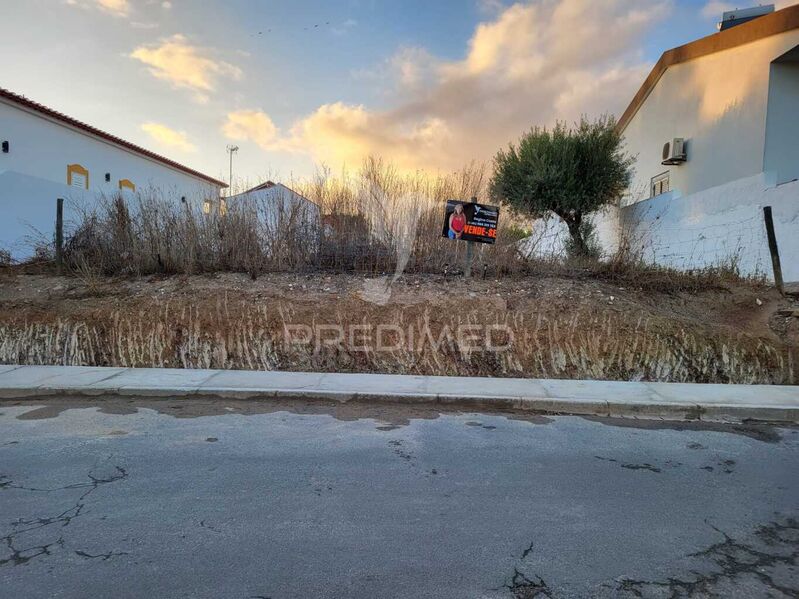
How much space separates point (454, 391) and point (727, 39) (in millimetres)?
11964

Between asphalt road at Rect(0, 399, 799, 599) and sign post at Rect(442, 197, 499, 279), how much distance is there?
4493mm

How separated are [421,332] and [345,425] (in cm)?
339

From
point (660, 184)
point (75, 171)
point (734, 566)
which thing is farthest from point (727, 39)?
point (75, 171)

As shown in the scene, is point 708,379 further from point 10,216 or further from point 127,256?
point 10,216

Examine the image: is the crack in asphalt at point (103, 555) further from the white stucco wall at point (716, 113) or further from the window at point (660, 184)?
the window at point (660, 184)

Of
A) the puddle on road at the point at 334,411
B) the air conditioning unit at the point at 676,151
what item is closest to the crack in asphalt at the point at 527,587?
the puddle on road at the point at 334,411

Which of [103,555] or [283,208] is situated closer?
[103,555]

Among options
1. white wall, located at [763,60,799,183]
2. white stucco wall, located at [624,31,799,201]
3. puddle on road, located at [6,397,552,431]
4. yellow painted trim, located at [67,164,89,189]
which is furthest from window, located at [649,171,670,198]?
yellow painted trim, located at [67,164,89,189]

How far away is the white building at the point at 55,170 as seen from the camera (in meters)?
12.3

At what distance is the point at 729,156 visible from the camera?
11.8 metres

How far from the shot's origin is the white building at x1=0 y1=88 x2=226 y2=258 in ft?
40.3

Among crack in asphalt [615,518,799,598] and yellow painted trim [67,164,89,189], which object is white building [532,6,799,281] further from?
yellow painted trim [67,164,89,189]

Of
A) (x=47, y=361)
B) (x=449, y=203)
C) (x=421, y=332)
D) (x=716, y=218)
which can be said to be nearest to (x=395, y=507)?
(x=421, y=332)

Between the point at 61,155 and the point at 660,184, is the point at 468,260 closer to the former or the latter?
the point at 660,184
